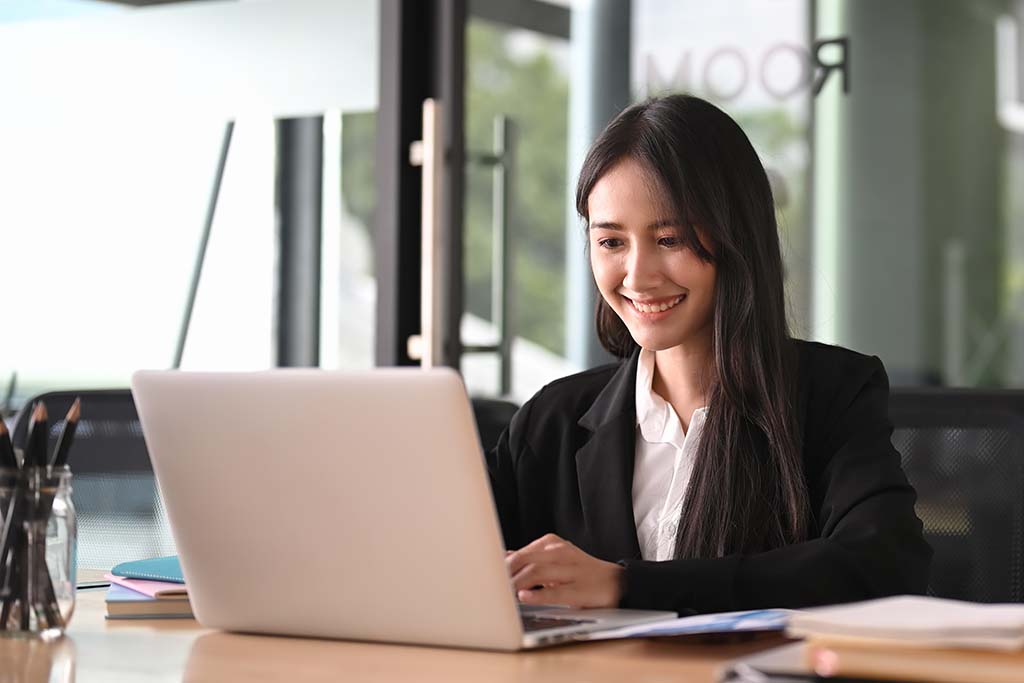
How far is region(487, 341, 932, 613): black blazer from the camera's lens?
1.33 meters

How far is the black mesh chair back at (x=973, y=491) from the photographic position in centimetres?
166

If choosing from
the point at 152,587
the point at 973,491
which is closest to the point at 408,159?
the point at 973,491

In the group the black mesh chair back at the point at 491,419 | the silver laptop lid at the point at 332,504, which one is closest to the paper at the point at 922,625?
the silver laptop lid at the point at 332,504

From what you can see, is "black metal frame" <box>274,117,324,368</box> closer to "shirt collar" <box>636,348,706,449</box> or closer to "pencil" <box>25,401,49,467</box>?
"shirt collar" <box>636,348,706,449</box>

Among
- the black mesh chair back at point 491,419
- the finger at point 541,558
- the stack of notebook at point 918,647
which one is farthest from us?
the black mesh chair back at point 491,419

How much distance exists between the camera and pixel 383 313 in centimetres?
355

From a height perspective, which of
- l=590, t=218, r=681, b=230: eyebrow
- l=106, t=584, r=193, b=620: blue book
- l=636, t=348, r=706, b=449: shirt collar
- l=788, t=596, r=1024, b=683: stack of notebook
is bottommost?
l=106, t=584, r=193, b=620: blue book

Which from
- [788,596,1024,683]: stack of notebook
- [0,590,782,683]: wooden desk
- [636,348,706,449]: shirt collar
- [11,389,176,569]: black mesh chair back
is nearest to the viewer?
[788,596,1024,683]: stack of notebook

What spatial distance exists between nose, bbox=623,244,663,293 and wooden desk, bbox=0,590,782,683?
1.78 feet

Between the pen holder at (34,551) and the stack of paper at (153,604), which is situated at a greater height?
the pen holder at (34,551)

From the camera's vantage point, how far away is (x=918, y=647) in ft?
2.98

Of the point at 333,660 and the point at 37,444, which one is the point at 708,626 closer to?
the point at 333,660

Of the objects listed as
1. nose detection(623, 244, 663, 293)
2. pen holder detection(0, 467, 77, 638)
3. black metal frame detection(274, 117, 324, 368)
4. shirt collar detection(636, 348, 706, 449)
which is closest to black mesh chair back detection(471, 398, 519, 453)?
shirt collar detection(636, 348, 706, 449)

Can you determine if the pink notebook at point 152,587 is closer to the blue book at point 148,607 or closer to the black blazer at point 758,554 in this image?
the blue book at point 148,607
